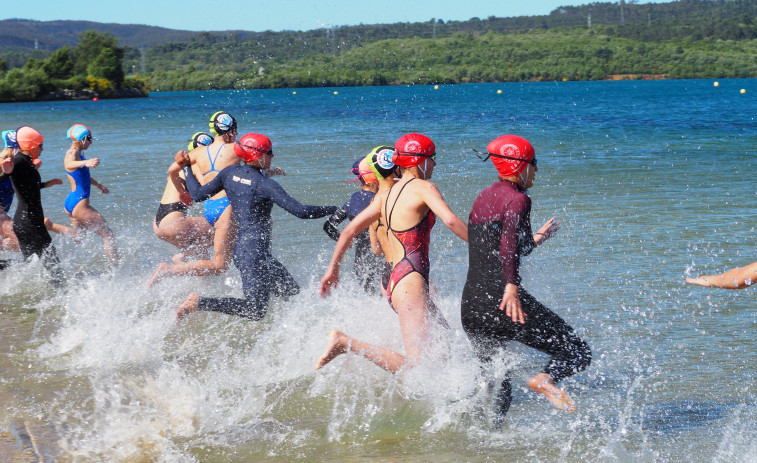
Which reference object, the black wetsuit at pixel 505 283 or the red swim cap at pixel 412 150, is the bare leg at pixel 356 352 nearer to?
the black wetsuit at pixel 505 283

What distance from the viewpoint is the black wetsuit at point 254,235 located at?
6453mm

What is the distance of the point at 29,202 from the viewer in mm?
8305

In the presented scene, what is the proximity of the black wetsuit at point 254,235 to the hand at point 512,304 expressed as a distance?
2.39 metres

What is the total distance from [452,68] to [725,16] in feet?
256

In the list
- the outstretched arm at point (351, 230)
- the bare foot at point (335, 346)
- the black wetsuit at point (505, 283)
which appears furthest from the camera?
the outstretched arm at point (351, 230)

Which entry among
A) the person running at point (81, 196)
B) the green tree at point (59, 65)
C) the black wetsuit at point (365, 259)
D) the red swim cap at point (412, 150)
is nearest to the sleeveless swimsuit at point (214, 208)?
the black wetsuit at point (365, 259)

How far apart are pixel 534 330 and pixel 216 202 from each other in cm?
393

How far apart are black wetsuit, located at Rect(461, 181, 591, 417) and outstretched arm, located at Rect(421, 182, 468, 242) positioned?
0.14 m

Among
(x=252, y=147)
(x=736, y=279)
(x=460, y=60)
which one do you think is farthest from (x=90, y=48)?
(x=736, y=279)

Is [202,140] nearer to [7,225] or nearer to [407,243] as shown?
[7,225]

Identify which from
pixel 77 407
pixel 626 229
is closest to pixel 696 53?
pixel 626 229

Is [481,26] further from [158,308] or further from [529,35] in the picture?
[158,308]

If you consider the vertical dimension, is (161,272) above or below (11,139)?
below

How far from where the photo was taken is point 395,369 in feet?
16.3
